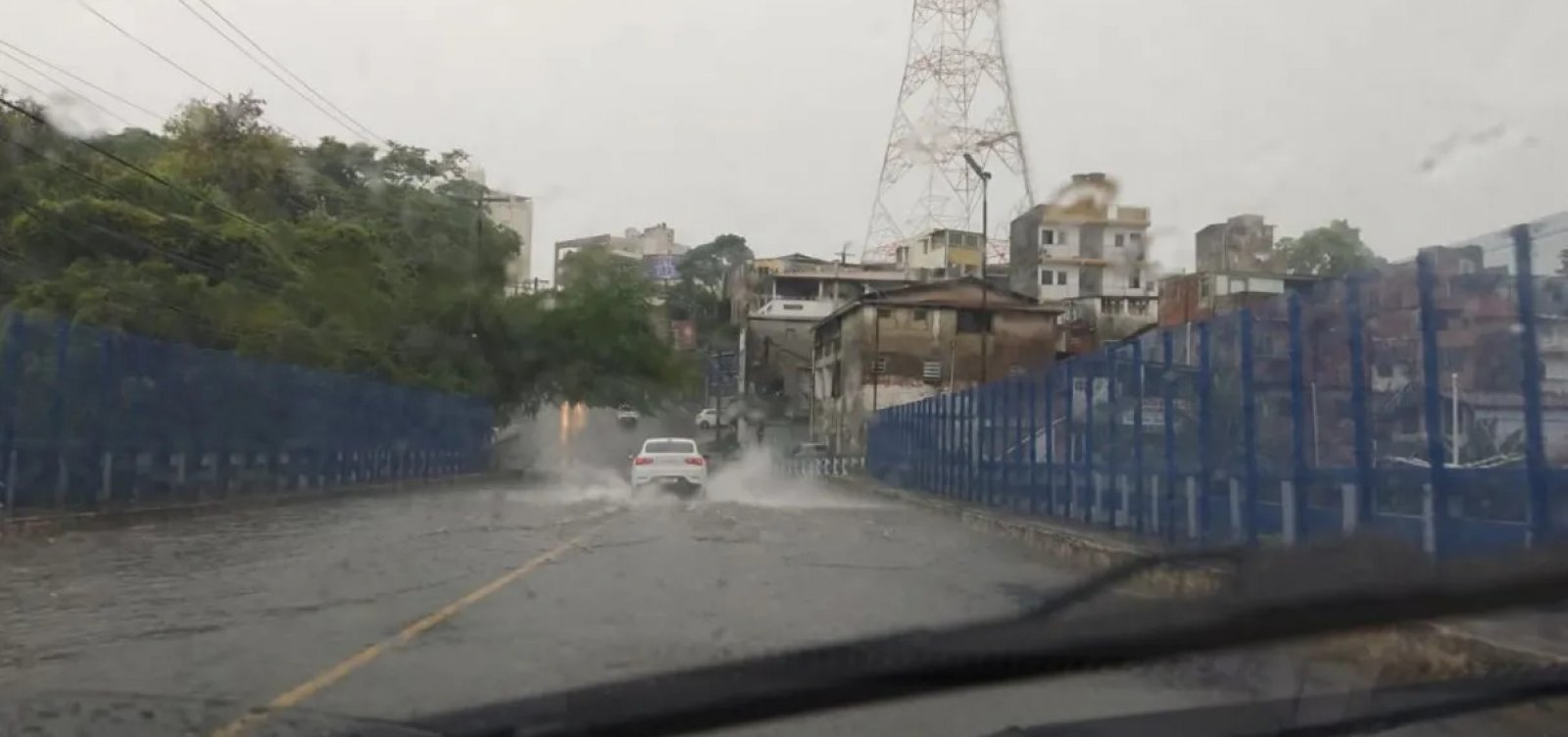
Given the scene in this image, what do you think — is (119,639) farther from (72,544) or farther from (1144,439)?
(1144,439)

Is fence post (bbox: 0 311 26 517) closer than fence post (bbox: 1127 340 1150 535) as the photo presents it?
No

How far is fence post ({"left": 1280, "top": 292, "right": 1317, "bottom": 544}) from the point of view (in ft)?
41.0

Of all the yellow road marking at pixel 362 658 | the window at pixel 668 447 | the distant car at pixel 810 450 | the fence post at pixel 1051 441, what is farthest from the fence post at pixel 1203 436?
the distant car at pixel 810 450

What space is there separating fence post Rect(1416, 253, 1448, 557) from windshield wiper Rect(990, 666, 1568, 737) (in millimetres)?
5493

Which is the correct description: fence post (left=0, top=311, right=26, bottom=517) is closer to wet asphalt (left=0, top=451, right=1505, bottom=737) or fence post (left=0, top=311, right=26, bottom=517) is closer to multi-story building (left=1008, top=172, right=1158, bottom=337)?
wet asphalt (left=0, top=451, right=1505, bottom=737)

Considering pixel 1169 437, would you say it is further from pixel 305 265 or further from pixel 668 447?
pixel 305 265

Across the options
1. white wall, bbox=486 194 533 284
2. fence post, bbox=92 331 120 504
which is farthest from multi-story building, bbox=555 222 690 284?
fence post, bbox=92 331 120 504

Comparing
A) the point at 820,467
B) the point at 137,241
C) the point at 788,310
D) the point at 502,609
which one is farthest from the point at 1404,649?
the point at 788,310

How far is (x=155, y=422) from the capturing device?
24141 millimetres

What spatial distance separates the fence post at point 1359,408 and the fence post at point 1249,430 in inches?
72.3

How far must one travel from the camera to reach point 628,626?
381 inches

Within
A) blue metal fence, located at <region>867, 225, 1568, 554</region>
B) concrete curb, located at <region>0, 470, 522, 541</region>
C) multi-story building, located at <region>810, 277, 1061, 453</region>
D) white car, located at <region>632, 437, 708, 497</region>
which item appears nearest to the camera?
blue metal fence, located at <region>867, 225, 1568, 554</region>

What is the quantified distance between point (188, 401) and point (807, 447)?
36453mm

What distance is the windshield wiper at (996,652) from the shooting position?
4.88 meters
